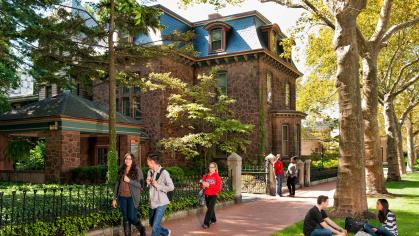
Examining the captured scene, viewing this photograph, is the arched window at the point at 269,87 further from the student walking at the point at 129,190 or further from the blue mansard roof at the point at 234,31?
the student walking at the point at 129,190

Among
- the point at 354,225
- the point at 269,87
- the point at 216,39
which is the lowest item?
the point at 354,225

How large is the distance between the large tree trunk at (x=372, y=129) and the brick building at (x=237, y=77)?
8403 millimetres

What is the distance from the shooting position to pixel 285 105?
27.6m

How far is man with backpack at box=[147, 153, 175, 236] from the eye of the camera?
7.39 m

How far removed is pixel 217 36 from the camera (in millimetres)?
24875

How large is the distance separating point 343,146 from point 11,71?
41.9 feet

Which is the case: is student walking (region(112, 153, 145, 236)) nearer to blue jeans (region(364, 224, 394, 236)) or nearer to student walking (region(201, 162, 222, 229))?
student walking (region(201, 162, 222, 229))

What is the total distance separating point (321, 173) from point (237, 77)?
7740 mm

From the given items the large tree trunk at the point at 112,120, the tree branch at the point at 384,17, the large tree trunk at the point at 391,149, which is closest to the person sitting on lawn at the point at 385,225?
the large tree trunk at the point at 112,120

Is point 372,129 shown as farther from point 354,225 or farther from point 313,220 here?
point 313,220

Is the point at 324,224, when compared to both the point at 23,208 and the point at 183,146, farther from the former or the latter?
the point at 183,146

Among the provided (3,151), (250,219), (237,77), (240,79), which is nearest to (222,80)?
(237,77)

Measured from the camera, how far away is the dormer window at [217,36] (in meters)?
24.5

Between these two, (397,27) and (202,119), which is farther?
(202,119)
